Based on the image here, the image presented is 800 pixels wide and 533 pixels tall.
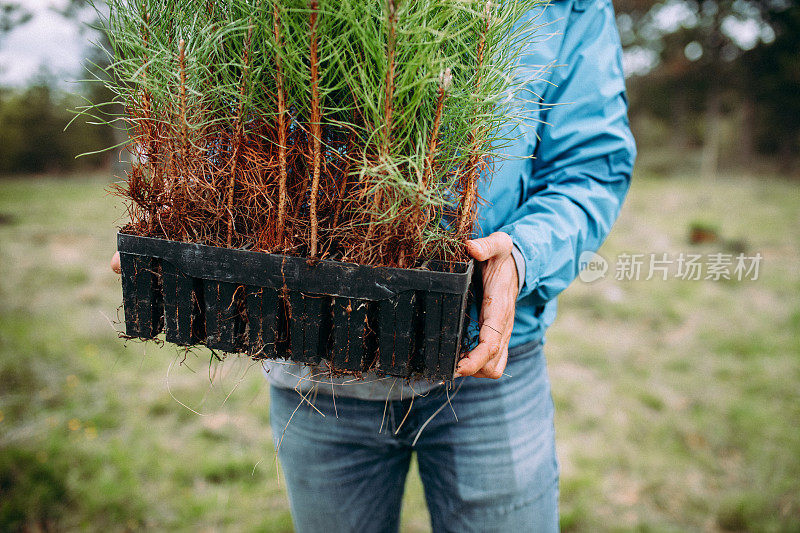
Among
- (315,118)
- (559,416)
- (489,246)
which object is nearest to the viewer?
(315,118)

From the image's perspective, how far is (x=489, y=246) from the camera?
35.9 inches

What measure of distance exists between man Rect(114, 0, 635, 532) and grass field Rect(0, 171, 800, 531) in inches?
12.9

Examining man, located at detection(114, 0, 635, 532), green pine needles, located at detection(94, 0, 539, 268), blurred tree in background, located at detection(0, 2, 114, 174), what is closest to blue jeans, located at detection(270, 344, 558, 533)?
man, located at detection(114, 0, 635, 532)

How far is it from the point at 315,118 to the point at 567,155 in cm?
69

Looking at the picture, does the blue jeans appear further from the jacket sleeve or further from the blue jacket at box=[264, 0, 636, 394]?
the jacket sleeve

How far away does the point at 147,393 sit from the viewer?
333cm

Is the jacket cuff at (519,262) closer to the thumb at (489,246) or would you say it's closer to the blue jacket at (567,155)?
the thumb at (489,246)

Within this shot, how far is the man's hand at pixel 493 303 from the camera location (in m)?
0.89

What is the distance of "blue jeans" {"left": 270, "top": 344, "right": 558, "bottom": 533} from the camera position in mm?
1211

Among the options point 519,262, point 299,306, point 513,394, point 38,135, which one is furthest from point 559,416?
point 38,135

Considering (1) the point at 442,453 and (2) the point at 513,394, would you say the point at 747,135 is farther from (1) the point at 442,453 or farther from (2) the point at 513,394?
(1) the point at 442,453

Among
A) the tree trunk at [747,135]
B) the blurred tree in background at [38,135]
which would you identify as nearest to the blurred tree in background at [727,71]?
the tree trunk at [747,135]

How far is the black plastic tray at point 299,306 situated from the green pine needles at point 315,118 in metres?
0.04

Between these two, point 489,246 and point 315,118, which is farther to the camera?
point 489,246
